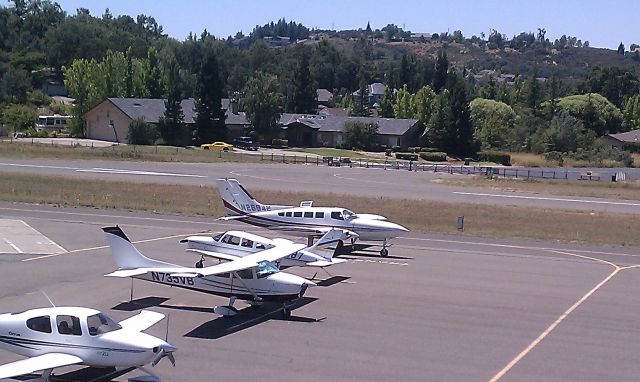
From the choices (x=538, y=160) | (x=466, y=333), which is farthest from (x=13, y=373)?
(x=538, y=160)

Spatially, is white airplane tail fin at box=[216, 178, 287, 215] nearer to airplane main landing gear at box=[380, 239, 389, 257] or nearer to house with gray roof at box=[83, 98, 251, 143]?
airplane main landing gear at box=[380, 239, 389, 257]

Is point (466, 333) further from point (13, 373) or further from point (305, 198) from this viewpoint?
point (305, 198)

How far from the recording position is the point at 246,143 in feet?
452

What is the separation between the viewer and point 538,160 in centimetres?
13862

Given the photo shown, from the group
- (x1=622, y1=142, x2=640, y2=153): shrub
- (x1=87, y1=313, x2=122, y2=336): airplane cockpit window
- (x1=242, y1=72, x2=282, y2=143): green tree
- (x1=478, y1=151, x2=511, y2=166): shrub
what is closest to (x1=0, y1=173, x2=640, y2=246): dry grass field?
(x1=87, y1=313, x2=122, y2=336): airplane cockpit window

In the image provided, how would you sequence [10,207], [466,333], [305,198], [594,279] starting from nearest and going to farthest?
1. [466,333]
2. [594,279]
3. [10,207]
4. [305,198]

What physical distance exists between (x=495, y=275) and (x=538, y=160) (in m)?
106

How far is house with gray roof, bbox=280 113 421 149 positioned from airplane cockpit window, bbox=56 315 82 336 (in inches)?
5011

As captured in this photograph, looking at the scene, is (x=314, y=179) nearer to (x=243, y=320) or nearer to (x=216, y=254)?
(x=216, y=254)

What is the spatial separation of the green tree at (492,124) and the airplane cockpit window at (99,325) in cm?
13225

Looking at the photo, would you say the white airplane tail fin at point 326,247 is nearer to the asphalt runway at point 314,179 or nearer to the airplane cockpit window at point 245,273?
the airplane cockpit window at point 245,273

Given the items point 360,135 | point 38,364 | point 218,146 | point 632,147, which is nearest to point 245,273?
point 38,364

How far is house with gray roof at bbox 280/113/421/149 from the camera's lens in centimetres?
14600

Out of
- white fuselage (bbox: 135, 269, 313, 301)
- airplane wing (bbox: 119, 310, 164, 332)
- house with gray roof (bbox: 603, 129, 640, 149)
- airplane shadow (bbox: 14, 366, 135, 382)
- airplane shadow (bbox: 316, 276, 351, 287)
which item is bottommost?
airplane shadow (bbox: 316, 276, 351, 287)
